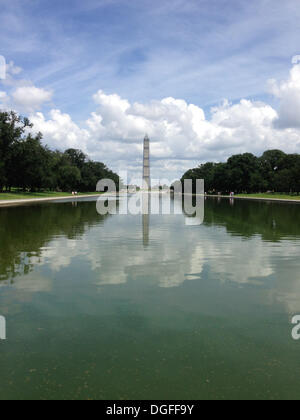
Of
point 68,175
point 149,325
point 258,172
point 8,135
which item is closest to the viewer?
point 149,325

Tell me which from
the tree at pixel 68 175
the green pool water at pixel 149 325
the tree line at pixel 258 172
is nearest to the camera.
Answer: the green pool water at pixel 149 325

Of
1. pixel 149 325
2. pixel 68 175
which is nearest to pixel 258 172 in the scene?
pixel 68 175

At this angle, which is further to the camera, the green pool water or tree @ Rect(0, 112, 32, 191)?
tree @ Rect(0, 112, 32, 191)

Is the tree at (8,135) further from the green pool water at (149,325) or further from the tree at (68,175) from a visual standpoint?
the green pool water at (149,325)

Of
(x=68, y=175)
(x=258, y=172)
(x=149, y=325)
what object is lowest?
(x=149, y=325)

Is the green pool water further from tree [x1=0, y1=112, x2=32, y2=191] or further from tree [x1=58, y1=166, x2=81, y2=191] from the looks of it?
tree [x1=58, y1=166, x2=81, y2=191]

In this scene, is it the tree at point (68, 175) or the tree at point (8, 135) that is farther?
the tree at point (68, 175)

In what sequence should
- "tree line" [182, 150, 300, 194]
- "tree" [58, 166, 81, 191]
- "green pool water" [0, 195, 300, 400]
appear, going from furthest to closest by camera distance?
"tree" [58, 166, 81, 191] < "tree line" [182, 150, 300, 194] < "green pool water" [0, 195, 300, 400]

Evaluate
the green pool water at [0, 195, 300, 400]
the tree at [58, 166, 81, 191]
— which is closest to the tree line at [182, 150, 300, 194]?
the tree at [58, 166, 81, 191]

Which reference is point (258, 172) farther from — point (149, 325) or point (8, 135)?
point (149, 325)

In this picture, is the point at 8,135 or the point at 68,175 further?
the point at 68,175

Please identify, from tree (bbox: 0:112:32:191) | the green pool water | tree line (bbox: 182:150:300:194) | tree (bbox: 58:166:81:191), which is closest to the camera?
the green pool water

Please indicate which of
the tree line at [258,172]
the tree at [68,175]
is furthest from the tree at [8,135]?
the tree line at [258,172]

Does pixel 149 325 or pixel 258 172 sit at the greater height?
pixel 258 172
